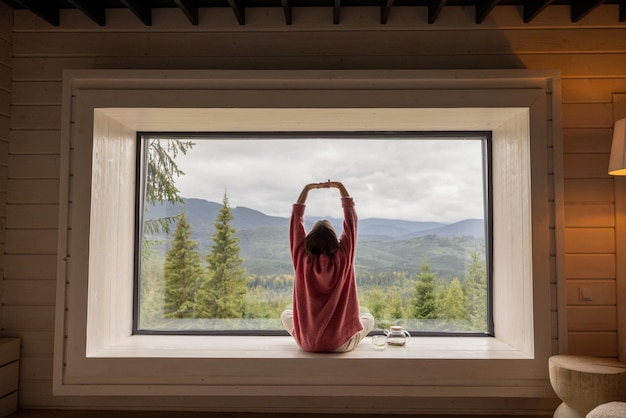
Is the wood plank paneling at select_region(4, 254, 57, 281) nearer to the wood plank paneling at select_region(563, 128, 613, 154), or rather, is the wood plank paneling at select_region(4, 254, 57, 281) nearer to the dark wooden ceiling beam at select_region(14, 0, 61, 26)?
the dark wooden ceiling beam at select_region(14, 0, 61, 26)

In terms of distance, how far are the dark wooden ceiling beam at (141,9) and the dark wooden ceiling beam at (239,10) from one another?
501 mm

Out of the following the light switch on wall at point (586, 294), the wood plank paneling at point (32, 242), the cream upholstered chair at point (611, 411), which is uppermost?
the wood plank paneling at point (32, 242)

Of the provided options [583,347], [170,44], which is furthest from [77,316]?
[583,347]

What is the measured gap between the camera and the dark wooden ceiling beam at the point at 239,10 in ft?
8.18

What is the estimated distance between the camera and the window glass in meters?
3.11

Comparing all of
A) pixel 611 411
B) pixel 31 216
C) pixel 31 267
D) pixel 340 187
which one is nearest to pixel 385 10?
pixel 340 187

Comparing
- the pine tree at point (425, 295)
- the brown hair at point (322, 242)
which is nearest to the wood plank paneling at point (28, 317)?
the brown hair at point (322, 242)

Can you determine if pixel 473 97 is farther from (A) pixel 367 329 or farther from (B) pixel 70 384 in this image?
(B) pixel 70 384

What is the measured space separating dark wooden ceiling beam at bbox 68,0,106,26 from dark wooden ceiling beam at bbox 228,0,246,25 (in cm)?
79

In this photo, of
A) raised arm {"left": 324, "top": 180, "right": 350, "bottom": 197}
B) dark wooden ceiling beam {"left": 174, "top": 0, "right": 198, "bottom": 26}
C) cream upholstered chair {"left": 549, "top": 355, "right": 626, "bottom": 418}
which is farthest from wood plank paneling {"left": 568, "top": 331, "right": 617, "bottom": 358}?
dark wooden ceiling beam {"left": 174, "top": 0, "right": 198, "bottom": 26}

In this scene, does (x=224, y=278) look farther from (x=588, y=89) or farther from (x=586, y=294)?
(x=588, y=89)

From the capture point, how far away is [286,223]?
10.6ft

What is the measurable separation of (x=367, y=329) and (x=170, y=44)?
207 cm

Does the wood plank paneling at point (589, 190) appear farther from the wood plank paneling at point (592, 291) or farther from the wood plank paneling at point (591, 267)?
the wood plank paneling at point (592, 291)
